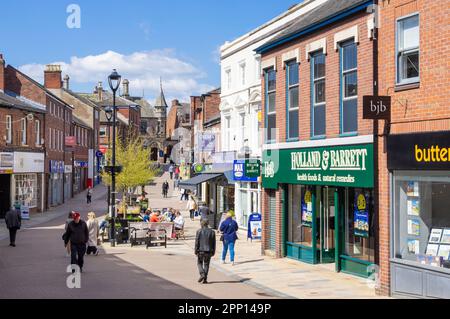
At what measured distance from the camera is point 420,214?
534 inches

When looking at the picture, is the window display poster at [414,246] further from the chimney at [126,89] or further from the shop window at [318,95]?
the chimney at [126,89]

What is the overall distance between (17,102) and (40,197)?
806 centimetres

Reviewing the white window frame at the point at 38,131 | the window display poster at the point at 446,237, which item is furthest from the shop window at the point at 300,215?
the white window frame at the point at 38,131

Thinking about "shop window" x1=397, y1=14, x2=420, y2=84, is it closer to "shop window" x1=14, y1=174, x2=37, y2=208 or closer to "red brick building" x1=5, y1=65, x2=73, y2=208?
"shop window" x1=14, y1=174, x2=37, y2=208

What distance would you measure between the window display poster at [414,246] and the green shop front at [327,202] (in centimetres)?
192

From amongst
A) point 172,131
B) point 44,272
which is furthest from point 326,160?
point 172,131

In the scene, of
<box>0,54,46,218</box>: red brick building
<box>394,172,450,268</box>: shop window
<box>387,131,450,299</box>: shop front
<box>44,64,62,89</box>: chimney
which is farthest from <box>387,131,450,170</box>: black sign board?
<box>44,64,62,89</box>: chimney

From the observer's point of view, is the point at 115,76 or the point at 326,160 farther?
the point at 115,76

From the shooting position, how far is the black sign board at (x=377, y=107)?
13867 millimetres

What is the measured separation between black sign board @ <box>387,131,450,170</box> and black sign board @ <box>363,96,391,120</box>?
1.74 feet

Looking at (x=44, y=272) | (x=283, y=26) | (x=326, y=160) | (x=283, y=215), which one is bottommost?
(x=44, y=272)
